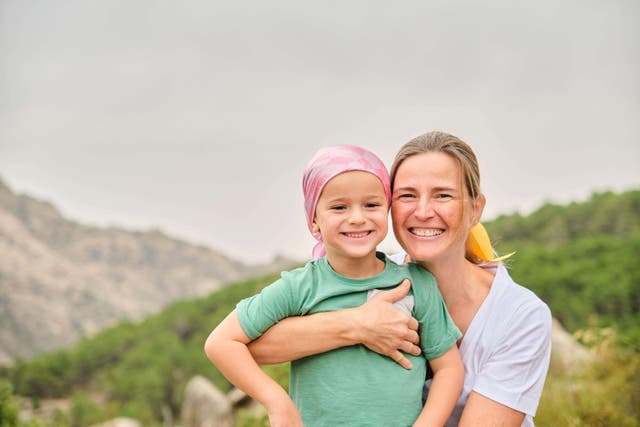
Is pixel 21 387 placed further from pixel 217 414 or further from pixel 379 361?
pixel 379 361

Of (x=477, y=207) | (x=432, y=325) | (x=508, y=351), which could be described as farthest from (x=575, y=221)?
(x=432, y=325)

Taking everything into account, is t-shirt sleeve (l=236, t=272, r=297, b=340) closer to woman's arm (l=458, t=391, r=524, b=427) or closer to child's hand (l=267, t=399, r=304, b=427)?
child's hand (l=267, t=399, r=304, b=427)

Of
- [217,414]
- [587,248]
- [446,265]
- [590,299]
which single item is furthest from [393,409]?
[587,248]

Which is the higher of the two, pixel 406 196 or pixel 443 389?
pixel 406 196

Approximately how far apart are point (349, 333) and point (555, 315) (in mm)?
13869

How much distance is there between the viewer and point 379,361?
2336 mm

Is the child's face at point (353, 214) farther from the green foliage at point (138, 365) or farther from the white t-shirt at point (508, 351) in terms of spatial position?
the green foliage at point (138, 365)

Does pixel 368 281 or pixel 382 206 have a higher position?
pixel 382 206

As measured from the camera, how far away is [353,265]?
7.88 ft

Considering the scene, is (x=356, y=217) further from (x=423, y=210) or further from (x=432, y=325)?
(x=432, y=325)

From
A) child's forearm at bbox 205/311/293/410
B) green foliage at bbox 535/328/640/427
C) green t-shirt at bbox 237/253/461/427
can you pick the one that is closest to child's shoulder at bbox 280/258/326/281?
green t-shirt at bbox 237/253/461/427

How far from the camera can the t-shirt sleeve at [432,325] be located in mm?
2395

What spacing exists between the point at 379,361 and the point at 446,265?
550mm

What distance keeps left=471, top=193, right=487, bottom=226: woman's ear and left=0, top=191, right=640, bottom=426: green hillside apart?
4534 mm
